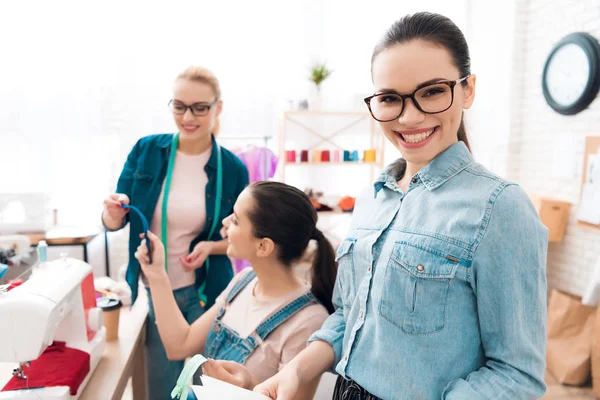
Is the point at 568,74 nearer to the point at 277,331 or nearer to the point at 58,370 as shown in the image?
the point at 277,331

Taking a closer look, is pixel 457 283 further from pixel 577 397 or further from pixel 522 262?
pixel 577 397

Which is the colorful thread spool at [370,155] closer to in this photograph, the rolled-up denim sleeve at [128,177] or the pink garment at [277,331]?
the rolled-up denim sleeve at [128,177]

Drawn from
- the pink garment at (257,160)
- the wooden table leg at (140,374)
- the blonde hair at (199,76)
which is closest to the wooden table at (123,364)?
the wooden table leg at (140,374)

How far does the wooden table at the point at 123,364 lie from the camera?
51.9 inches

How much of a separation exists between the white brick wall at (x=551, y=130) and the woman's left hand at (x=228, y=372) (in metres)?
2.75

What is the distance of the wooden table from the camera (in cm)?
132

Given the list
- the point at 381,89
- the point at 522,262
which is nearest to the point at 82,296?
the point at 381,89

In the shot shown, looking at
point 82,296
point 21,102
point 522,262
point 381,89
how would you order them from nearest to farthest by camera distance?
point 522,262 → point 381,89 → point 82,296 → point 21,102

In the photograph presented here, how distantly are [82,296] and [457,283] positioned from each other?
1.09 meters

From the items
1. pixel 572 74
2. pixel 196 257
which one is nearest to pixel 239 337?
pixel 196 257

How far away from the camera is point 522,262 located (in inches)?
30.6

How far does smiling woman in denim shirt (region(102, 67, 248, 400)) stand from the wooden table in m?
0.05

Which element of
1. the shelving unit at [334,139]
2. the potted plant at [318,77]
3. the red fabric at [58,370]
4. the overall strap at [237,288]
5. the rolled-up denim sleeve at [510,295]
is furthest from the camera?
the shelving unit at [334,139]

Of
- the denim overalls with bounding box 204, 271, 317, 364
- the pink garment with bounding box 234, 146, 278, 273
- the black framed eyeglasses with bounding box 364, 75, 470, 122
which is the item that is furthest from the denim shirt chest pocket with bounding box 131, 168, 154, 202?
the pink garment with bounding box 234, 146, 278, 273
